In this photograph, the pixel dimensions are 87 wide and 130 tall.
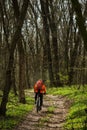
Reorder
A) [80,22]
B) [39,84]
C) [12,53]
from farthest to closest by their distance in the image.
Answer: [39,84]
[12,53]
[80,22]

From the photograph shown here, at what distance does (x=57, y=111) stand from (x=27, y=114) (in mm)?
2058

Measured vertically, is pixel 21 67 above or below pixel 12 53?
below

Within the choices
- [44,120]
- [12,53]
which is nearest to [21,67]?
[12,53]

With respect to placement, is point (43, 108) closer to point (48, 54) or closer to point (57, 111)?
point (57, 111)

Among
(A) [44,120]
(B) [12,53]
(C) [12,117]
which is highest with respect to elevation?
(B) [12,53]

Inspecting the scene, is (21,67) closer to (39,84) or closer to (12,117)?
(39,84)

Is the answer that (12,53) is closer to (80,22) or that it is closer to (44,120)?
(44,120)

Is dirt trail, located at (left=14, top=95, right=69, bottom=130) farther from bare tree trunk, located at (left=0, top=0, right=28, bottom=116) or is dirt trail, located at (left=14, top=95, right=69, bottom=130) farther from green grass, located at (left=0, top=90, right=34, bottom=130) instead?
bare tree trunk, located at (left=0, top=0, right=28, bottom=116)

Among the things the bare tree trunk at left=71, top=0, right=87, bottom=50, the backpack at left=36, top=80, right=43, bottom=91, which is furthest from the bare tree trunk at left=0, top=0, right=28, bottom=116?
the bare tree trunk at left=71, top=0, right=87, bottom=50

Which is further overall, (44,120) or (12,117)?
(12,117)

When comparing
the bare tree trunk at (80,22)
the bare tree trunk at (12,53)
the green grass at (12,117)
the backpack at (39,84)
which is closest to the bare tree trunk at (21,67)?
the green grass at (12,117)

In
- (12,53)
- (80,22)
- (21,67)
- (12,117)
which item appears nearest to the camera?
(80,22)

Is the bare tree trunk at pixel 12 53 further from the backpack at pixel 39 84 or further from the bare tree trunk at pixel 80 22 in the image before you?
the bare tree trunk at pixel 80 22

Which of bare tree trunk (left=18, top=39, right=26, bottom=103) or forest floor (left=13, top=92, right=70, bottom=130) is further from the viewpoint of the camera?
bare tree trunk (left=18, top=39, right=26, bottom=103)
